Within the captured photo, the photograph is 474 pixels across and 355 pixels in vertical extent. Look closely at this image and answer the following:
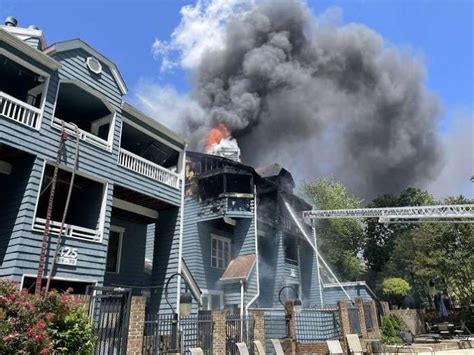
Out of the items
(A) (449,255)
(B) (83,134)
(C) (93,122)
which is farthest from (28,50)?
(A) (449,255)

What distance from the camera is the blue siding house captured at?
981cm

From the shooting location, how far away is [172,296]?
539 inches

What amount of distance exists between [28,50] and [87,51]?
2.40 m

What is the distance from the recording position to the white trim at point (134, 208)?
14026 millimetres

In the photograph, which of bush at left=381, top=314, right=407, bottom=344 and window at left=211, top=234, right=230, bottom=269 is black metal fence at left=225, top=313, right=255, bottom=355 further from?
bush at left=381, top=314, right=407, bottom=344

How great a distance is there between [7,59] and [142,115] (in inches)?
191

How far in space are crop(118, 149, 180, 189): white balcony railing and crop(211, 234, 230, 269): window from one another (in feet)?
22.4

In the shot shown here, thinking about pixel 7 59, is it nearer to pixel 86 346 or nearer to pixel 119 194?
pixel 119 194

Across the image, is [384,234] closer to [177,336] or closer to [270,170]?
[270,170]

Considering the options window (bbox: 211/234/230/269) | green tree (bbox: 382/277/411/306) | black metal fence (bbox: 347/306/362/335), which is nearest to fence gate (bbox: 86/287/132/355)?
black metal fence (bbox: 347/306/362/335)

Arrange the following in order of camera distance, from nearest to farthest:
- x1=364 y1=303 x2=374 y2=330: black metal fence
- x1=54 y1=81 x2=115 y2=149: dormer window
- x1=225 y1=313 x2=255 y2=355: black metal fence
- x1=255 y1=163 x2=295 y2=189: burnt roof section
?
x1=54 y1=81 x2=115 y2=149: dormer window → x1=225 y1=313 x2=255 y2=355: black metal fence → x1=364 y1=303 x2=374 y2=330: black metal fence → x1=255 y1=163 x2=295 y2=189: burnt roof section

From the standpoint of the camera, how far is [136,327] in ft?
29.2

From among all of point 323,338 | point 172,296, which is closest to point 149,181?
point 172,296

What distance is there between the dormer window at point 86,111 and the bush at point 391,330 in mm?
16112
